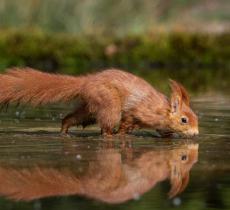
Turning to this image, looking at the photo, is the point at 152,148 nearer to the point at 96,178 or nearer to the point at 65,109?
the point at 96,178

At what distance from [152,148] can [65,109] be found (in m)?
4.54

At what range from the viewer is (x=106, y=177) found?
8383mm

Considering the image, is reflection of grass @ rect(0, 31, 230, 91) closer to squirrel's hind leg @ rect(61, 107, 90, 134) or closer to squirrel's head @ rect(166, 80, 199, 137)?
squirrel's head @ rect(166, 80, 199, 137)

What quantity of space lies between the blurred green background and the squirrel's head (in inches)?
310

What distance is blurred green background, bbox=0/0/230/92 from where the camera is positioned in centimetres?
2239

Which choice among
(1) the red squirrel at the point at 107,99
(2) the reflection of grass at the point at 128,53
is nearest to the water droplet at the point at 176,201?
(1) the red squirrel at the point at 107,99

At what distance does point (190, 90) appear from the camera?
59.9 ft

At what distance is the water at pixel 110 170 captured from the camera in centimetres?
750

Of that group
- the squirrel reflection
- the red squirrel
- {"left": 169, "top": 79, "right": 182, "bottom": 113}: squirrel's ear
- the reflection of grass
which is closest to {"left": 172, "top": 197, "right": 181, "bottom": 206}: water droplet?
the squirrel reflection

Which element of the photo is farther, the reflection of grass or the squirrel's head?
the reflection of grass

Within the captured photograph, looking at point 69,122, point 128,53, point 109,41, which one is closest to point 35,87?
point 69,122

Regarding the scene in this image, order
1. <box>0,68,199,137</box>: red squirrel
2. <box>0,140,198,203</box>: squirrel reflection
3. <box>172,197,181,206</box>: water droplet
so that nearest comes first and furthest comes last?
<box>172,197,181,206</box>: water droplet, <box>0,140,198,203</box>: squirrel reflection, <box>0,68,199,137</box>: red squirrel

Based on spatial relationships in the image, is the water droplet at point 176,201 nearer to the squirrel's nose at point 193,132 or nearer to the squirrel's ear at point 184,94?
the squirrel's nose at point 193,132

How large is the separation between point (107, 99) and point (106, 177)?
307 cm
